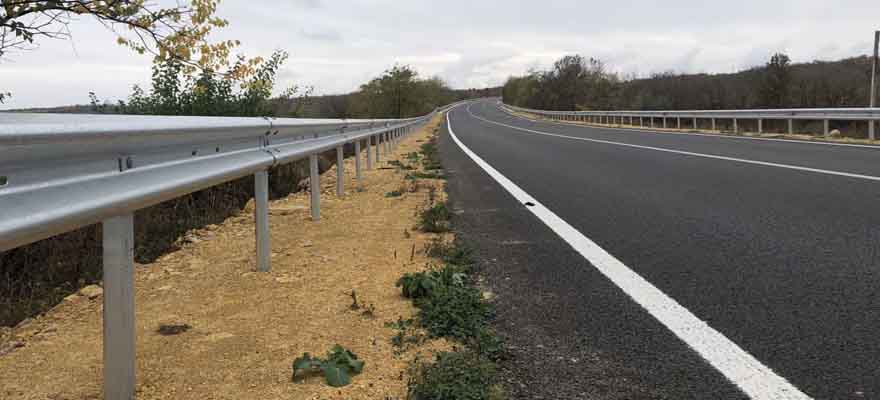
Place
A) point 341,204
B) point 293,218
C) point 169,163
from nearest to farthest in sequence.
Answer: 1. point 169,163
2. point 293,218
3. point 341,204

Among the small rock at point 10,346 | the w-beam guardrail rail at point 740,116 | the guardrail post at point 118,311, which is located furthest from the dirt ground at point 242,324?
the w-beam guardrail rail at point 740,116

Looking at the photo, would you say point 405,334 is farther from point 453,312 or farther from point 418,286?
point 418,286

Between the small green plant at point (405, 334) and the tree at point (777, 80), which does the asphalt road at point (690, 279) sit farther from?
the tree at point (777, 80)

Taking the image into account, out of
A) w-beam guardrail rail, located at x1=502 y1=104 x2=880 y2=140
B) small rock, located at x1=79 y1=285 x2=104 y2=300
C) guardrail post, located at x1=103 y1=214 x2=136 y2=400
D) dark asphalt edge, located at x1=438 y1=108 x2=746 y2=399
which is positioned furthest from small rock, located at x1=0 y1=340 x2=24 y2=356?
w-beam guardrail rail, located at x1=502 y1=104 x2=880 y2=140

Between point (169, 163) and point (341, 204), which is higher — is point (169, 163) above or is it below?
above

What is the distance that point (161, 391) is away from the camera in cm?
269

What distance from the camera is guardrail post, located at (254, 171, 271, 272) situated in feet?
15.0

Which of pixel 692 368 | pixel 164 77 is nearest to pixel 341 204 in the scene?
pixel 164 77

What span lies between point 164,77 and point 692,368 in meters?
9.10

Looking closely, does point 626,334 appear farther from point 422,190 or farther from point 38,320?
point 422,190

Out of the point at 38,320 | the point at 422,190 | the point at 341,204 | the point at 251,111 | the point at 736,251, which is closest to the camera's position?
the point at 38,320

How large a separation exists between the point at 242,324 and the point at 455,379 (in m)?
1.48

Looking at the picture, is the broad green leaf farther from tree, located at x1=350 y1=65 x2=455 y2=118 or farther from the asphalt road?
tree, located at x1=350 y1=65 x2=455 y2=118

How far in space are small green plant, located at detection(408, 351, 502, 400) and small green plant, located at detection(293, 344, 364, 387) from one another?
27cm
